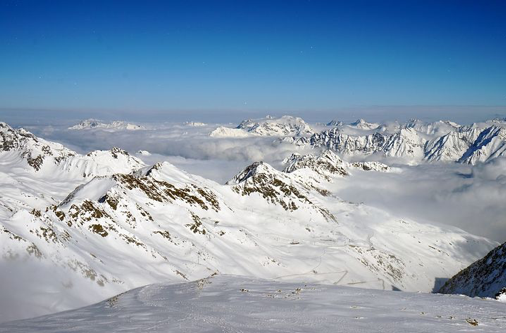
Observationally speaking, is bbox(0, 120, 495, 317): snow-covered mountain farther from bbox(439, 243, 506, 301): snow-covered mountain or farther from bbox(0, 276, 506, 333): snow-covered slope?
bbox(439, 243, 506, 301): snow-covered mountain

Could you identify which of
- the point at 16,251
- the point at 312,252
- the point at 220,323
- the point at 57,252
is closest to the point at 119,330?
the point at 220,323

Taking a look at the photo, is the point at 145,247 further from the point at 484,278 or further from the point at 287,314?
the point at 287,314

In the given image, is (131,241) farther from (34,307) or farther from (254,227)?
(254,227)

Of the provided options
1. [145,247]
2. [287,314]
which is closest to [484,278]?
[287,314]

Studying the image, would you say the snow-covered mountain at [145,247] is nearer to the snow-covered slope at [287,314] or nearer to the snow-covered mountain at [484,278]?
the snow-covered slope at [287,314]

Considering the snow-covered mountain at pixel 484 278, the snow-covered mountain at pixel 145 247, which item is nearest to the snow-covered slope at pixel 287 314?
the snow-covered mountain at pixel 145 247

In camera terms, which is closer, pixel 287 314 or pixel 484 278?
pixel 287 314
